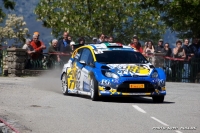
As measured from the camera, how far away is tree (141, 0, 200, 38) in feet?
148

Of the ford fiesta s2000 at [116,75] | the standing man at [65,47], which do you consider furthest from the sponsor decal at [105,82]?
the standing man at [65,47]

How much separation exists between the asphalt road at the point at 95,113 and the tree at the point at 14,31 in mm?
110262

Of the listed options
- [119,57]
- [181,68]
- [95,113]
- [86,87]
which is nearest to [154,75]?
[119,57]

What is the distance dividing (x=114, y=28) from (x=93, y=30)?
4815mm

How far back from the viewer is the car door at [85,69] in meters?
20.5

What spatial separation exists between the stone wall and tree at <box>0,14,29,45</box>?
3829 inches

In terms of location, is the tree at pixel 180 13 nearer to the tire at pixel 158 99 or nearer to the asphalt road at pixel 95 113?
the asphalt road at pixel 95 113

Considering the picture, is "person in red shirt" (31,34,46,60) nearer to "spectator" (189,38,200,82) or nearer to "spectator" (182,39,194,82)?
"spectator" (182,39,194,82)

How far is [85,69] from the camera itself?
2078 centimetres

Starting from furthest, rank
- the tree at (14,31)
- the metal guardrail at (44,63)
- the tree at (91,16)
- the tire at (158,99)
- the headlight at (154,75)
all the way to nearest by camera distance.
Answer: the tree at (14,31)
the tree at (91,16)
the metal guardrail at (44,63)
the tire at (158,99)
the headlight at (154,75)

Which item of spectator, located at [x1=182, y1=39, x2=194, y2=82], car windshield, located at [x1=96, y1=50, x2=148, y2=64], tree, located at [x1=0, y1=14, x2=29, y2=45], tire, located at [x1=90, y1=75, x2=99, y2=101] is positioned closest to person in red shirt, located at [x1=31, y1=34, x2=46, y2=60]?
spectator, located at [x1=182, y1=39, x2=194, y2=82]

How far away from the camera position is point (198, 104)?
64.5 ft

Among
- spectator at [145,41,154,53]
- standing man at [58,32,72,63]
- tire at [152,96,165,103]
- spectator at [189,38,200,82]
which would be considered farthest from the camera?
spectator at [145,41,154,53]

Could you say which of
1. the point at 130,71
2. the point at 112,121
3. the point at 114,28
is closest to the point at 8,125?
the point at 112,121
